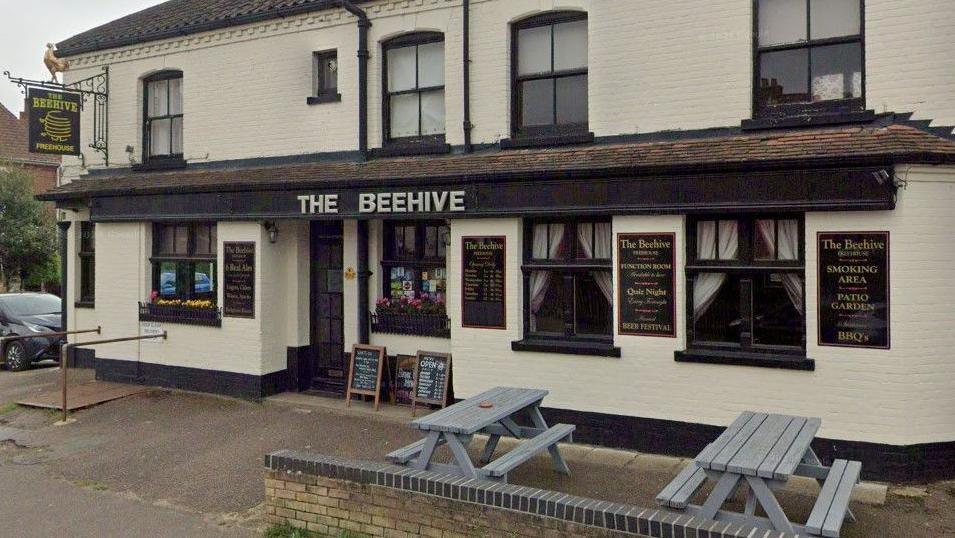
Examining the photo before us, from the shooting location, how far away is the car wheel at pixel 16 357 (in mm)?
15906

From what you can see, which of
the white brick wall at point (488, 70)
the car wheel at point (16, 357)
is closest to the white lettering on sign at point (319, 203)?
the white brick wall at point (488, 70)

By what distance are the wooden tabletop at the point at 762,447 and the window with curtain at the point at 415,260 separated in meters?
5.14

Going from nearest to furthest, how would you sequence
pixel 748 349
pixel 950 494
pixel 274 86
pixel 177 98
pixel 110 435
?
pixel 950 494 → pixel 748 349 → pixel 110 435 → pixel 274 86 → pixel 177 98

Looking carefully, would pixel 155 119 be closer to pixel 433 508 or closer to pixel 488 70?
pixel 488 70

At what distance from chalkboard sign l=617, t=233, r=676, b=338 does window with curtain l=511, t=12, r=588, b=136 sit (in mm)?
1775

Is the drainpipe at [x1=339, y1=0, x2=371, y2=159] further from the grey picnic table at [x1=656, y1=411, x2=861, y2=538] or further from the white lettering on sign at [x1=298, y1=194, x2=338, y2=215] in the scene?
the grey picnic table at [x1=656, y1=411, x2=861, y2=538]

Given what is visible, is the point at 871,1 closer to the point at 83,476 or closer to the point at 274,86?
the point at 274,86

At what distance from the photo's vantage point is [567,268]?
9391mm

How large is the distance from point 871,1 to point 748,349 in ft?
12.2

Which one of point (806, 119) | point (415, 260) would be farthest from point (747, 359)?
point (415, 260)

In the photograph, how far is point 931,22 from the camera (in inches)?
300

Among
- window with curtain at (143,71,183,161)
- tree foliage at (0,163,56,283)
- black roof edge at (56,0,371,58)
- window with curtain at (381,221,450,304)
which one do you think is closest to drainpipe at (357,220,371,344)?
window with curtain at (381,221,450,304)

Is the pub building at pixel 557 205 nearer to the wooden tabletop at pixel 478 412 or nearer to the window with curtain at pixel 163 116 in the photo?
the window with curtain at pixel 163 116

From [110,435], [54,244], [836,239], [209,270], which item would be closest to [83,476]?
[110,435]
